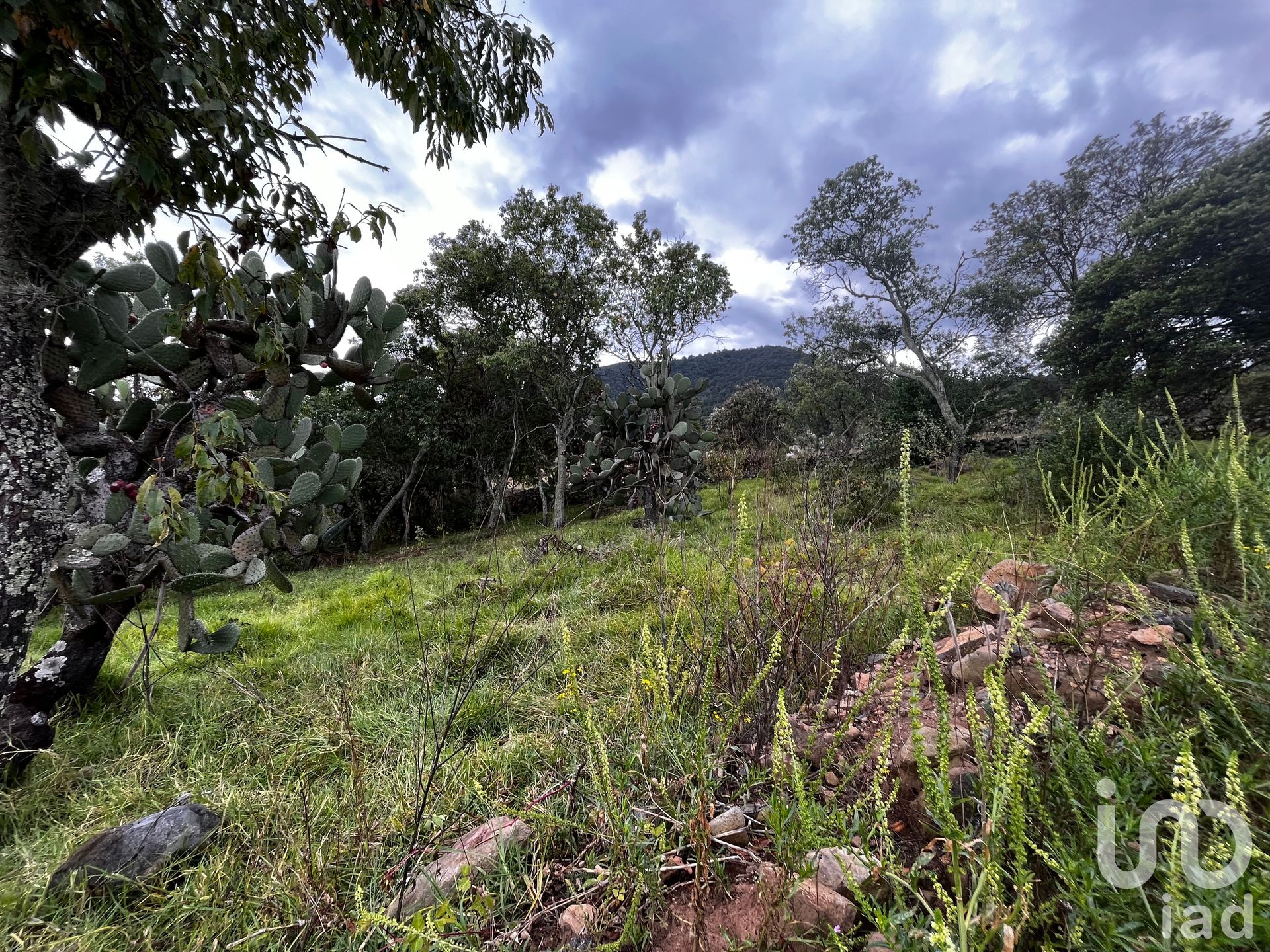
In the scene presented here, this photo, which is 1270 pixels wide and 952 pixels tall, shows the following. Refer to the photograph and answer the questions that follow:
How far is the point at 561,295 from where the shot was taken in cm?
1044

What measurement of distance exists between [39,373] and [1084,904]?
318cm

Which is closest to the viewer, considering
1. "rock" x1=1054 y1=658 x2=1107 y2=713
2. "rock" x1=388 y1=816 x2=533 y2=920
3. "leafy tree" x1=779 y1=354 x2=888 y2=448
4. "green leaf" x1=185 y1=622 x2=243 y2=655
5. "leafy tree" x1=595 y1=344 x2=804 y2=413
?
"rock" x1=388 y1=816 x2=533 y2=920

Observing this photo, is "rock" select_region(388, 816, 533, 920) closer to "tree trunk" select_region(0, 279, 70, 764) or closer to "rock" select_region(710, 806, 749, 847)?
"rock" select_region(710, 806, 749, 847)

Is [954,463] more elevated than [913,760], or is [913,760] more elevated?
[954,463]

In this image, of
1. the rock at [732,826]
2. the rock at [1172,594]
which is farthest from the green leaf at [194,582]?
the rock at [1172,594]

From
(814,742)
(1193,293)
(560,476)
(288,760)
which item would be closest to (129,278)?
(288,760)

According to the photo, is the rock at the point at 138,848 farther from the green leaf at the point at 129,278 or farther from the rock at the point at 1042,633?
the rock at the point at 1042,633

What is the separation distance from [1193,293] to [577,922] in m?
13.0

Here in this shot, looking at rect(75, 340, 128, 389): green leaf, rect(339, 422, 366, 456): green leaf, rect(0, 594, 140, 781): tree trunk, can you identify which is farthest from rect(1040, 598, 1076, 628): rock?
rect(75, 340, 128, 389): green leaf

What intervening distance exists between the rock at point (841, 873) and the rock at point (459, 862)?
77cm

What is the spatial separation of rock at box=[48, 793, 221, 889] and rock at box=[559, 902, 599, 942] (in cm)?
113

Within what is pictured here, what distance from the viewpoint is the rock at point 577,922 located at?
103cm

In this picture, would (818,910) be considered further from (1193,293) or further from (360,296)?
(1193,293)

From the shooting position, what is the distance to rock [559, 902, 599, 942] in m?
1.03
